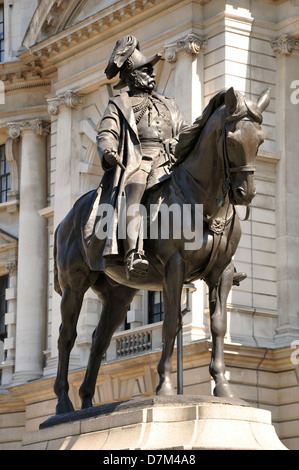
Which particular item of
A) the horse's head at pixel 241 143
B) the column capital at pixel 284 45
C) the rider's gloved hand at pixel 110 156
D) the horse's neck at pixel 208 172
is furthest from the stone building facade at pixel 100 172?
the horse's head at pixel 241 143

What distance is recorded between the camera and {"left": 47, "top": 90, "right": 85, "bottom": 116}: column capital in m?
30.8

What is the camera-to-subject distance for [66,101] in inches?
1220

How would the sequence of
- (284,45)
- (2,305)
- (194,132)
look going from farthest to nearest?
(2,305) < (284,45) < (194,132)

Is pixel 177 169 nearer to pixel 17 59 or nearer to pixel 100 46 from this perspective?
pixel 100 46

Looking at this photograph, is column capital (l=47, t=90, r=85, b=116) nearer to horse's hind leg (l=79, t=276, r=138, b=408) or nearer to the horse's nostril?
horse's hind leg (l=79, t=276, r=138, b=408)

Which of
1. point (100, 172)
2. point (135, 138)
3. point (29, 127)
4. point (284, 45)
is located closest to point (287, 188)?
point (284, 45)

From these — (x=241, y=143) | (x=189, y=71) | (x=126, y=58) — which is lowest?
(x=241, y=143)

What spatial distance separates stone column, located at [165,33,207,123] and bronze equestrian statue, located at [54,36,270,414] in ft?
48.5

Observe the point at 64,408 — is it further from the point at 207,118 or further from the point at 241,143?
the point at 241,143

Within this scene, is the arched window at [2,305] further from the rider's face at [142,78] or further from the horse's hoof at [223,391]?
the horse's hoof at [223,391]

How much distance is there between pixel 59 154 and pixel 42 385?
19.3ft

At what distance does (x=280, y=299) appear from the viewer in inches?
1034

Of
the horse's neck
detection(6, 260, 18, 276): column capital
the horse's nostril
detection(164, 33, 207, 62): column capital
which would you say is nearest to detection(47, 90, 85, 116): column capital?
detection(164, 33, 207, 62): column capital

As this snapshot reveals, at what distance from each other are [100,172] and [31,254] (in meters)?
3.71
